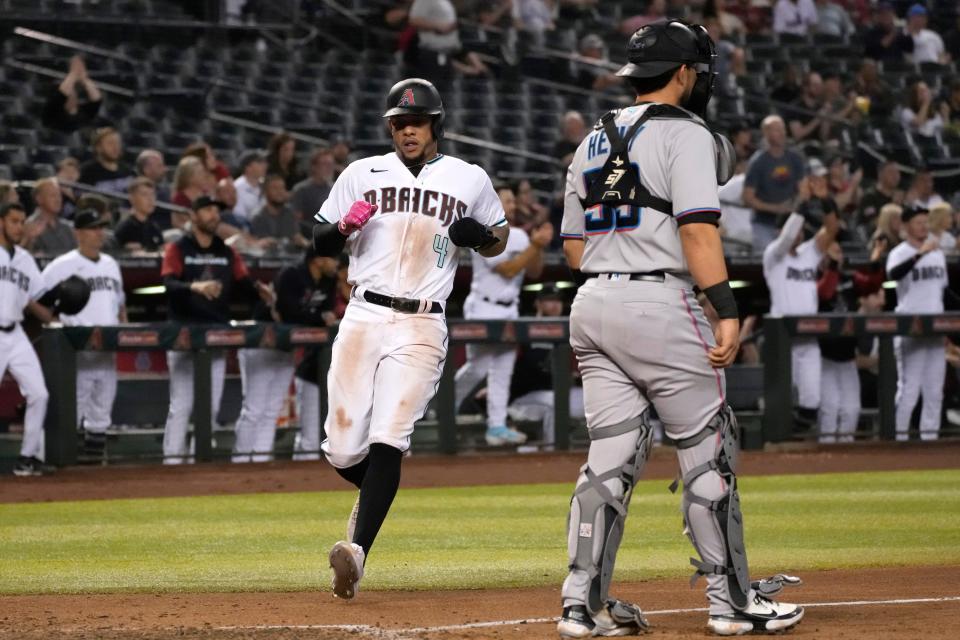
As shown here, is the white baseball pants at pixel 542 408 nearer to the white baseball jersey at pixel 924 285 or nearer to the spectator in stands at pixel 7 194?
the white baseball jersey at pixel 924 285

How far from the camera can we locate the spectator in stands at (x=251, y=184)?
15.6 metres

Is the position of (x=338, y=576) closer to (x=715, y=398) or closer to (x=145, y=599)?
Answer: (x=145, y=599)

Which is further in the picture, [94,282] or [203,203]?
[94,282]

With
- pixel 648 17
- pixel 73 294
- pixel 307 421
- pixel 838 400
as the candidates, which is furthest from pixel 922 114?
pixel 73 294

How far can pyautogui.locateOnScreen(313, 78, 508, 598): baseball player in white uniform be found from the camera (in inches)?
255

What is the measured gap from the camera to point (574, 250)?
5625mm

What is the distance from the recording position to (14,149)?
53.5ft

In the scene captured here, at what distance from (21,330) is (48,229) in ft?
4.99

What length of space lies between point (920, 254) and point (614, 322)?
10195 mm

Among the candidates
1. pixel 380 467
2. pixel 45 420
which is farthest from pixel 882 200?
pixel 380 467

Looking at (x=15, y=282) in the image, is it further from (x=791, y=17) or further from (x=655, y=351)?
(x=791, y=17)

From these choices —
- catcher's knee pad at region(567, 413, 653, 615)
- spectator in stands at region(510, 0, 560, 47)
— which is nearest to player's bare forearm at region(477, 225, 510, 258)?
catcher's knee pad at region(567, 413, 653, 615)

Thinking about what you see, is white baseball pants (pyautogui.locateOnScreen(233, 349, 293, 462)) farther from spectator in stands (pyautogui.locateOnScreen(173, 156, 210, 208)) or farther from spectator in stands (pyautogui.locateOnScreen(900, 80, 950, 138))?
spectator in stands (pyautogui.locateOnScreen(900, 80, 950, 138))

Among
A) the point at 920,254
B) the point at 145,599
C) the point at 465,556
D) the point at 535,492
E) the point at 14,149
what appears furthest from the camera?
the point at 14,149
